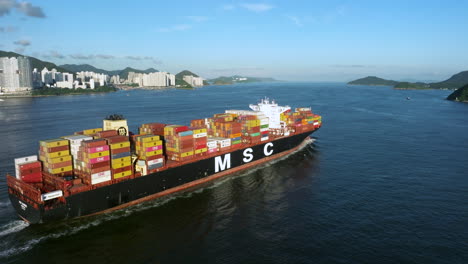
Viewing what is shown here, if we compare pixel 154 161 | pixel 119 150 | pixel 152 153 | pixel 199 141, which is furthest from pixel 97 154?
pixel 199 141

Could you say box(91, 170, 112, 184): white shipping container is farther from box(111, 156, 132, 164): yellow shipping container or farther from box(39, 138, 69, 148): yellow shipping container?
box(39, 138, 69, 148): yellow shipping container

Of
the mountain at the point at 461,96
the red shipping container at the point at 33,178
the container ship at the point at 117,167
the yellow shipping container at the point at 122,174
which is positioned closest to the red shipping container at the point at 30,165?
the container ship at the point at 117,167

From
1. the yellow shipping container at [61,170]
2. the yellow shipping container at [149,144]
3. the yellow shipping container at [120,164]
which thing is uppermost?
the yellow shipping container at [149,144]

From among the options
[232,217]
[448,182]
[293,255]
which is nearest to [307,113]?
[448,182]

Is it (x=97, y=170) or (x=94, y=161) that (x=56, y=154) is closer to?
(x=94, y=161)

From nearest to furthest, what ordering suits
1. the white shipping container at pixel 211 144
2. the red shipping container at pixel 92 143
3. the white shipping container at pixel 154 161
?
1. the red shipping container at pixel 92 143
2. the white shipping container at pixel 154 161
3. the white shipping container at pixel 211 144

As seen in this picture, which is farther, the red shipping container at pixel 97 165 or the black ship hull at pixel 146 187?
the red shipping container at pixel 97 165

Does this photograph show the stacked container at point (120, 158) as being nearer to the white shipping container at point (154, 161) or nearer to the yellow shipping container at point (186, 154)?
the white shipping container at point (154, 161)

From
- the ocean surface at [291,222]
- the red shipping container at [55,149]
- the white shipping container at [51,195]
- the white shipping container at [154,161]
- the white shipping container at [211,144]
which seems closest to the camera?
the ocean surface at [291,222]
